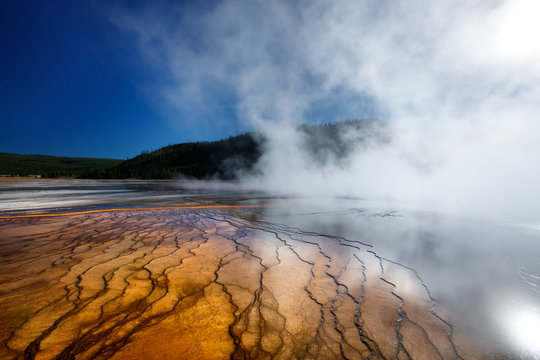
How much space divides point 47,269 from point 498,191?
15.9m

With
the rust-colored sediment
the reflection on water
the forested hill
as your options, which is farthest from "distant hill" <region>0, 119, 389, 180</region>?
the rust-colored sediment

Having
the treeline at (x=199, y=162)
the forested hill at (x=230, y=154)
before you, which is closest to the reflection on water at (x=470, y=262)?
the forested hill at (x=230, y=154)

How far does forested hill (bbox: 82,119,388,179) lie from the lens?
2448 cm

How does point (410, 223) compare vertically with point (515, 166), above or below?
below

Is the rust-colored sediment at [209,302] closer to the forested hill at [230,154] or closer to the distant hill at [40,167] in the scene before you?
the forested hill at [230,154]

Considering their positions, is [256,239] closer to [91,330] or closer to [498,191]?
[91,330]

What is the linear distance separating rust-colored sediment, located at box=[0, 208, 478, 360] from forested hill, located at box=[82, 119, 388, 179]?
17.0 metres

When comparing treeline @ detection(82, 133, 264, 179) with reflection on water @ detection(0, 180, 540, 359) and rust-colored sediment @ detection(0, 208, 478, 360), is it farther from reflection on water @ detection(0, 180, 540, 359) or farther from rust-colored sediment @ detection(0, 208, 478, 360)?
rust-colored sediment @ detection(0, 208, 478, 360)

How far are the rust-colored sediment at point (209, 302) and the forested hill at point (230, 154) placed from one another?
16955mm

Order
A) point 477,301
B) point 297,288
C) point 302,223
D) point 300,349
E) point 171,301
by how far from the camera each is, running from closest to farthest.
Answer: point 300,349 < point 171,301 < point 477,301 < point 297,288 < point 302,223

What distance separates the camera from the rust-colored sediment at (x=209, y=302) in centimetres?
132

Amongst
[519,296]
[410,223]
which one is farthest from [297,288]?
[410,223]

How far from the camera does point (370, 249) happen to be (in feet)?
10.6

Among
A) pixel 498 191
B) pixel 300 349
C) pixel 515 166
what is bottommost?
pixel 300 349
